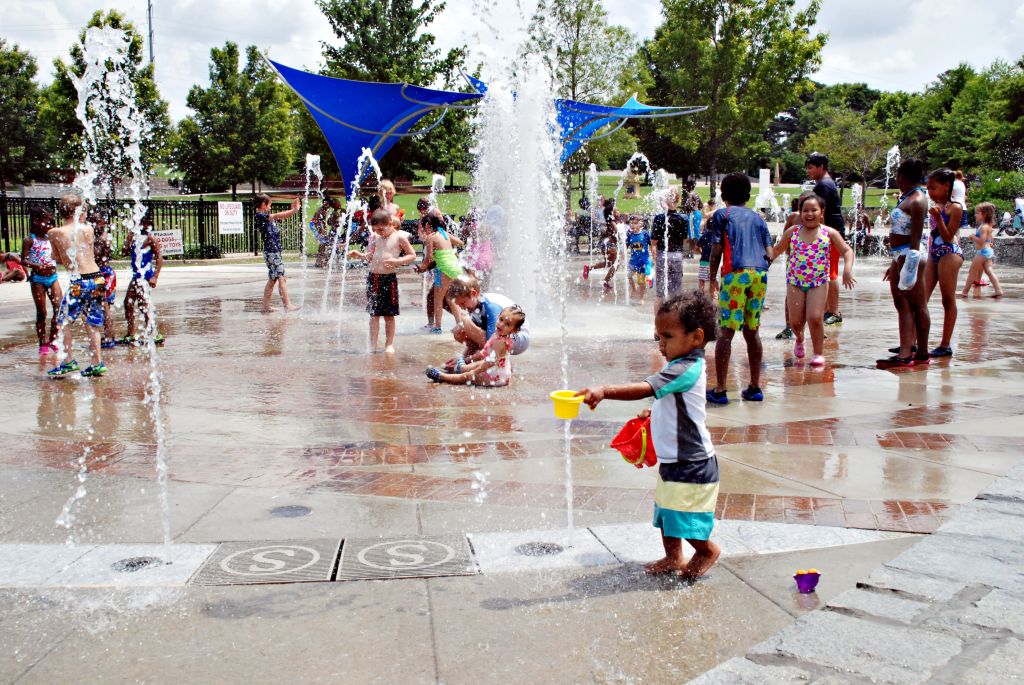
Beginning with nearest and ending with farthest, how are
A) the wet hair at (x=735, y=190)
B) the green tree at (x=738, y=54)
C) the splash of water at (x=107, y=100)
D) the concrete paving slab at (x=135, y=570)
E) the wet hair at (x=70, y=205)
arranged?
1. the concrete paving slab at (x=135, y=570)
2. the wet hair at (x=735, y=190)
3. the wet hair at (x=70, y=205)
4. the splash of water at (x=107, y=100)
5. the green tree at (x=738, y=54)

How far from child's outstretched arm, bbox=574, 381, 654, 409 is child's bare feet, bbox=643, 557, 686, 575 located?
713 millimetres

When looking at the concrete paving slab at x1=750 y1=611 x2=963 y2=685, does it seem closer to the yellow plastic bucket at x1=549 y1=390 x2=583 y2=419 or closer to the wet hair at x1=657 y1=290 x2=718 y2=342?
the yellow plastic bucket at x1=549 y1=390 x2=583 y2=419

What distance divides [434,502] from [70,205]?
545cm

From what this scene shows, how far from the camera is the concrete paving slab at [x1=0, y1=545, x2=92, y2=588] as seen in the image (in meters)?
3.84

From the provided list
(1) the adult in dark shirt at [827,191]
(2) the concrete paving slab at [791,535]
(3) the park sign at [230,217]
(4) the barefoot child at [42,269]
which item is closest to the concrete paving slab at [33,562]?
(2) the concrete paving slab at [791,535]

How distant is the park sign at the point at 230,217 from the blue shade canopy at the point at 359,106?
7.66 meters

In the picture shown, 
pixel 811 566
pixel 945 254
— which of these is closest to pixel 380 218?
pixel 945 254

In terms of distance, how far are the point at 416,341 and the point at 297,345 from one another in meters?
1.33

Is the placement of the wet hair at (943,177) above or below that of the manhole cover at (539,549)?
above

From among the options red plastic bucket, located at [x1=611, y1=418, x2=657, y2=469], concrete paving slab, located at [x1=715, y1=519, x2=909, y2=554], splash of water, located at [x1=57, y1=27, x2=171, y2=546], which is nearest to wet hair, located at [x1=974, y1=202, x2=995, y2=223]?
concrete paving slab, located at [x1=715, y1=519, x2=909, y2=554]

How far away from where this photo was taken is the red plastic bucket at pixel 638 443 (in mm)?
3994

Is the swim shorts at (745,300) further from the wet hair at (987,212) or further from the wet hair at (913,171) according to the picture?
the wet hair at (987,212)

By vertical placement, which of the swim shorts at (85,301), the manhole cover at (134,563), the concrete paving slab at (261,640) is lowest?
the concrete paving slab at (261,640)

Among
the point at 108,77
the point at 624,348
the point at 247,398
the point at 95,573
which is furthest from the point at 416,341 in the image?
the point at 108,77
